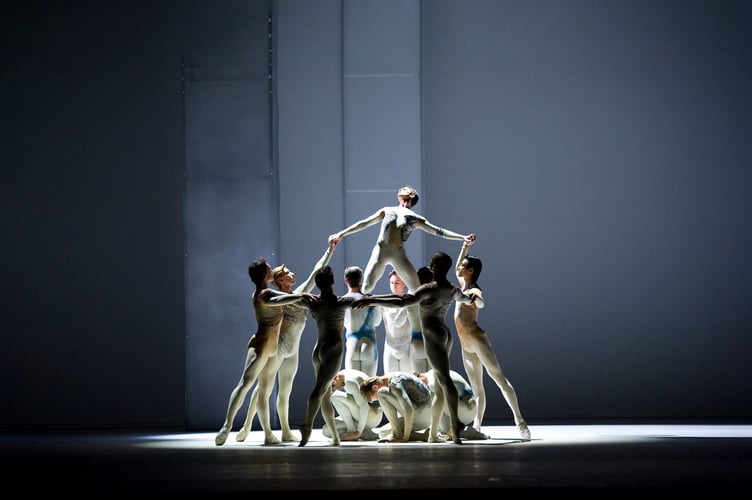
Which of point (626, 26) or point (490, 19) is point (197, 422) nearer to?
point (490, 19)

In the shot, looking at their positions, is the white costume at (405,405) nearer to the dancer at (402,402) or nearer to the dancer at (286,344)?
the dancer at (402,402)

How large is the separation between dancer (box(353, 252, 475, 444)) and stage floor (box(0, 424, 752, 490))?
17.8 inches

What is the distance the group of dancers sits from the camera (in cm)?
871

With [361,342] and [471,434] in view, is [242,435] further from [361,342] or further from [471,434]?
[471,434]

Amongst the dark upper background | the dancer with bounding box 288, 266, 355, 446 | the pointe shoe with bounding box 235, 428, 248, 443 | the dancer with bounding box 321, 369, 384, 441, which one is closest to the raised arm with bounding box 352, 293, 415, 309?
the dancer with bounding box 288, 266, 355, 446

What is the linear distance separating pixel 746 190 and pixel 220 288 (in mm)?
7480

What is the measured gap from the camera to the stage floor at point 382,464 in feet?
16.8

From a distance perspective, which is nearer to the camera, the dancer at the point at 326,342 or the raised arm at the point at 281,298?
the dancer at the point at 326,342

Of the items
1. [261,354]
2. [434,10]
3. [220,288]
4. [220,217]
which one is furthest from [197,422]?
[434,10]

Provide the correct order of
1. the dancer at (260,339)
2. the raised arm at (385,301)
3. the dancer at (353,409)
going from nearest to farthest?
the raised arm at (385,301) < the dancer at (260,339) < the dancer at (353,409)

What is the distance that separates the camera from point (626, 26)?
14609 mm

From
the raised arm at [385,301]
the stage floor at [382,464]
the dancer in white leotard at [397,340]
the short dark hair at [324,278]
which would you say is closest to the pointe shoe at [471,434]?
the stage floor at [382,464]

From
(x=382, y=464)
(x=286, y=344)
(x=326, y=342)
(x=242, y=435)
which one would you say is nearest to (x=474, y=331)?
(x=326, y=342)

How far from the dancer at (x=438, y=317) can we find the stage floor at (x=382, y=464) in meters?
0.45
